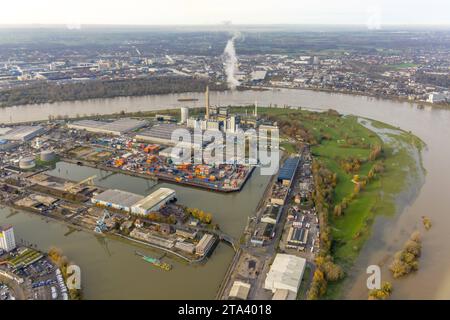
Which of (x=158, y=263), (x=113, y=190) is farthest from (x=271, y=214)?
(x=113, y=190)

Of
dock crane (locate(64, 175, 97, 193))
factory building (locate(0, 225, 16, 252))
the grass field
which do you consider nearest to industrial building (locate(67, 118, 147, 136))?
dock crane (locate(64, 175, 97, 193))

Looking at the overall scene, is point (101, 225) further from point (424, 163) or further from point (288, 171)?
point (424, 163)

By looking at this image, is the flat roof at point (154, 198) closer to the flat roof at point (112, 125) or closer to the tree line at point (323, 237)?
the tree line at point (323, 237)

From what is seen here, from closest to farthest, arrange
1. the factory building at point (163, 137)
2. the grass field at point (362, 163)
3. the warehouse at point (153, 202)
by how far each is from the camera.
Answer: the grass field at point (362, 163) → the warehouse at point (153, 202) → the factory building at point (163, 137)

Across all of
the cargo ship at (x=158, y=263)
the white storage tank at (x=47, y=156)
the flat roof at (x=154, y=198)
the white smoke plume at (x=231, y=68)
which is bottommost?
the cargo ship at (x=158, y=263)

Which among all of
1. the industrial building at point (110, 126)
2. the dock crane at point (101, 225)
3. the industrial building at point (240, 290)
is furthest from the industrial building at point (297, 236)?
the industrial building at point (110, 126)
